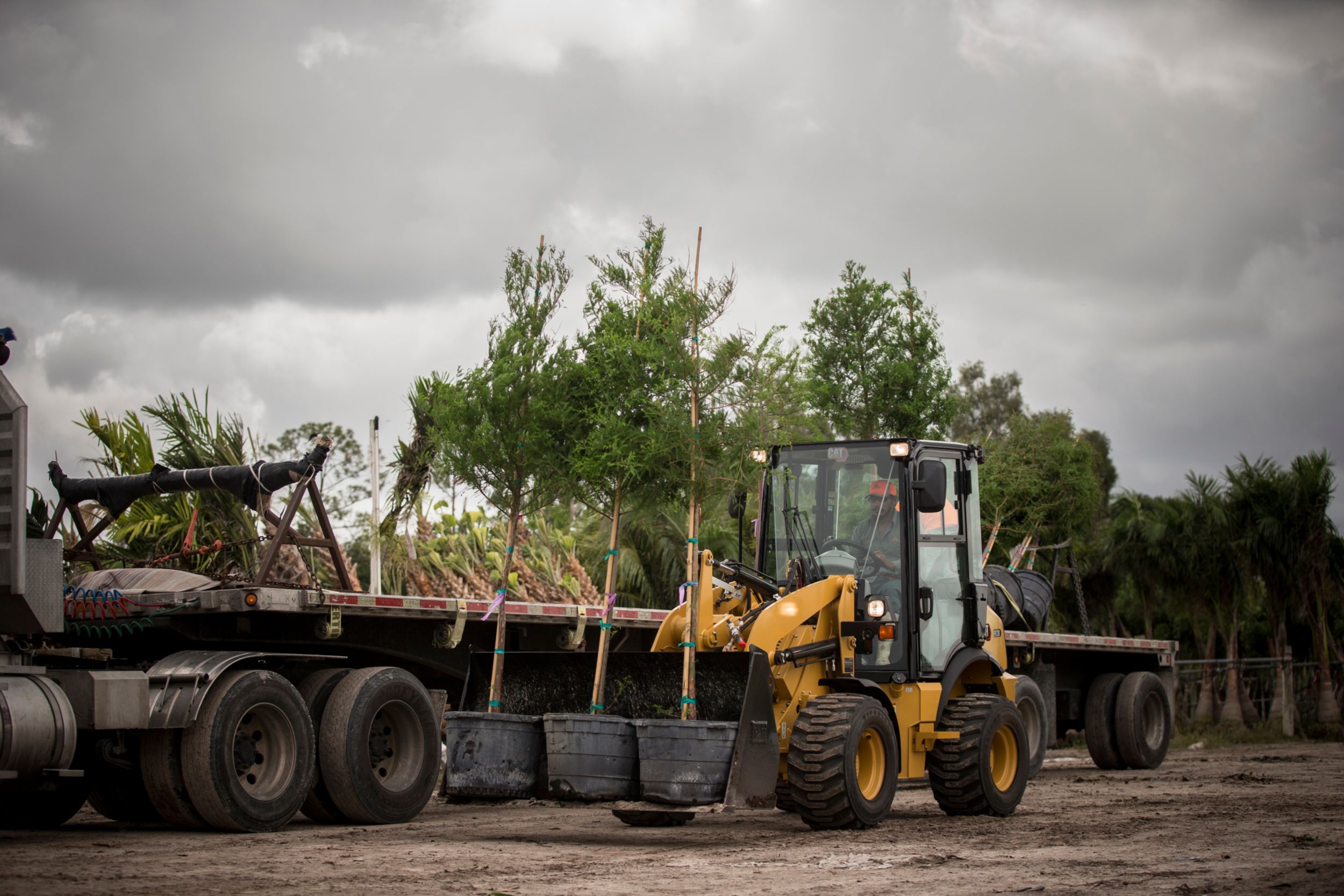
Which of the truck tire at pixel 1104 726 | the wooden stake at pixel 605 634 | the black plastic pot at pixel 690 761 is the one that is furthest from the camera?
the truck tire at pixel 1104 726

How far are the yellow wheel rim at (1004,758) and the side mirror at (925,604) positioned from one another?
1413mm

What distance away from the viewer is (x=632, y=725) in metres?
9.19

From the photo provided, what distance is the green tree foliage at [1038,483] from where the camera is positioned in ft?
66.8

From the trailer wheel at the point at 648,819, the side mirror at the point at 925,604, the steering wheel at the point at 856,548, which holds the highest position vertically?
the steering wheel at the point at 856,548

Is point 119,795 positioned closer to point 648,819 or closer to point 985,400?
point 648,819

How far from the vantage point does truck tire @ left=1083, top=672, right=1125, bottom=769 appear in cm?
1834

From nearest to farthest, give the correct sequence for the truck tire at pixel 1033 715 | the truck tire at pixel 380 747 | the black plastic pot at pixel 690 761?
the black plastic pot at pixel 690 761, the truck tire at pixel 380 747, the truck tire at pixel 1033 715

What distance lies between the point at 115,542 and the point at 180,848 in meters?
5.74

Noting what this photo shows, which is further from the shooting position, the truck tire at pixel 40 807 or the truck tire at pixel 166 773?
the truck tire at pixel 40 807

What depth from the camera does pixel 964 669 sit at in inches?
450

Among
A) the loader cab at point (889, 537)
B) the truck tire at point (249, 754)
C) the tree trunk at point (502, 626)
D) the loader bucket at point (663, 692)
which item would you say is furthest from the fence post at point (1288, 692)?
the truck tire at point (249, 754)

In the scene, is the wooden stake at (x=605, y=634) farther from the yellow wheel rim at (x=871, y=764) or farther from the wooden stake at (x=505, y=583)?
the yellow wheel rim at (x=871, y=764)

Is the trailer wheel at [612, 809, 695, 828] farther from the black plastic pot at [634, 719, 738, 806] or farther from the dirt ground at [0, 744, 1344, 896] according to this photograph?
the black plastic pot at [634, 719, 738, 806]

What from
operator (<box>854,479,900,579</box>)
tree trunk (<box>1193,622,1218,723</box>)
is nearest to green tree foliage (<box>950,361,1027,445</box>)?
tree trunk (<box>1193,622,1218,723</box>)
